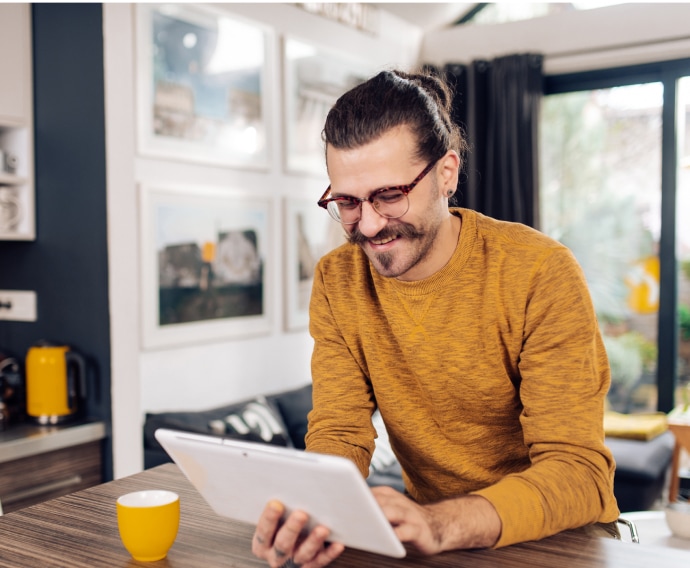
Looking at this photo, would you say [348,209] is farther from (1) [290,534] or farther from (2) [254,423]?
(2) [254,423]

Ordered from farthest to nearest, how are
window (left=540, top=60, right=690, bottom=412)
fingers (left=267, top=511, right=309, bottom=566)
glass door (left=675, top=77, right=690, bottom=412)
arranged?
window (left=540, top=60, right=690, bottom=412), glass door (left=675, top=77, right=690, bottom=412), fingers (left=267, top=511, right=309, bottom=566)

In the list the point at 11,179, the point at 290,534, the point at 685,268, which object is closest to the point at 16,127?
the point at 11,179

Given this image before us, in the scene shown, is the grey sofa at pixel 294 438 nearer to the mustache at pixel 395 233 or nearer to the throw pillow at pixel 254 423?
the throw pillow at pixel 254 423

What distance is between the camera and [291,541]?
3.30 feet

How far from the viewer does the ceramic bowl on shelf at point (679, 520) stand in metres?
2.43

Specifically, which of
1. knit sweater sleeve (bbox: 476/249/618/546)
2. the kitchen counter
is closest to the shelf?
the kitchen counter

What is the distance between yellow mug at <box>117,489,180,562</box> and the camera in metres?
1.05

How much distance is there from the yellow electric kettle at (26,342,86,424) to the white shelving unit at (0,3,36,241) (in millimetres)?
476

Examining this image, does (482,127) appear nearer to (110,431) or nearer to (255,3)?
(255,3)

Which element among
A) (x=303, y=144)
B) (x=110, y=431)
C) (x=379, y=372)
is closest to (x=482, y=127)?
(x=303, y=144)

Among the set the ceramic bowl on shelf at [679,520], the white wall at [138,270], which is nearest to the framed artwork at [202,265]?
the white wall at [138,270]

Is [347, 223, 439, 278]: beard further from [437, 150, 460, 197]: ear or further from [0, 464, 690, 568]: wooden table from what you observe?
[0, 464, 690, 568]: wooden table

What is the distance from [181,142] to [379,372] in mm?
1846

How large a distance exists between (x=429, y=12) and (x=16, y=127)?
253cm
